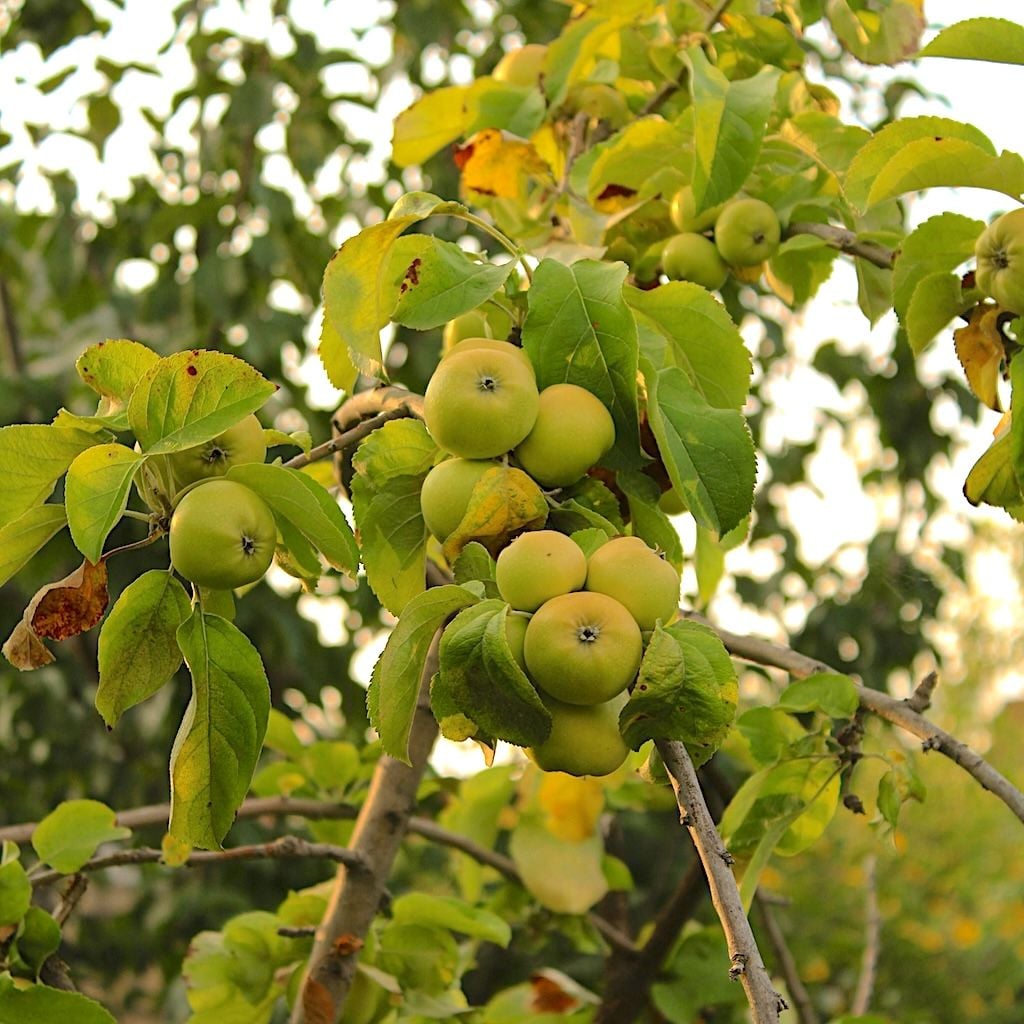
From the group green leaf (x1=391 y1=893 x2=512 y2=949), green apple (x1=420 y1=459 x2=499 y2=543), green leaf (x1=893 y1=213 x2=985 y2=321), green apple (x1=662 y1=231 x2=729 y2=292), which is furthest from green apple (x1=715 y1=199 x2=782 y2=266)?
green leaf (x1=391 y1=893 x2=512 y2=949)

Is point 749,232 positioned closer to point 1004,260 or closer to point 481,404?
point 1004,260

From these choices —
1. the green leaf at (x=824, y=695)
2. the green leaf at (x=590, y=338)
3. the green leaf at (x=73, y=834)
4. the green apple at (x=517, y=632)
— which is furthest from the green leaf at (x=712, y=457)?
the green leaf at (x=73, y=834)

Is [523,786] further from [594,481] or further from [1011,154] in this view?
[1011,154]

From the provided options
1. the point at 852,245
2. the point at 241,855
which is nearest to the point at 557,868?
the point at 241,855

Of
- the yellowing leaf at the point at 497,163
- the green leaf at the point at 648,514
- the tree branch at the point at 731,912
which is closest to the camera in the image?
the tree branch at the point at 731,912

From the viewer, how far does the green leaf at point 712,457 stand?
2.20 feet

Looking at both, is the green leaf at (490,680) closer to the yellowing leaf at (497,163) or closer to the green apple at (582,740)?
the green apple at (582,740)

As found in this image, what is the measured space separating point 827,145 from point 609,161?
0.55ft

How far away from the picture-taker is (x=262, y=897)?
93.7 inches

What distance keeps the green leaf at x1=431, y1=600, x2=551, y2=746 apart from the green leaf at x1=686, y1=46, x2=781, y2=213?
0.38m

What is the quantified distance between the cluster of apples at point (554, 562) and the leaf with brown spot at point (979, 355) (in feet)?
0.84

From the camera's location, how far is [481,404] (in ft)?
2.09

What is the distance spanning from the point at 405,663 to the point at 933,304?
403 mm

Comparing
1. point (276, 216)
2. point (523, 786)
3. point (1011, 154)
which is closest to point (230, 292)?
point (276, 216)
